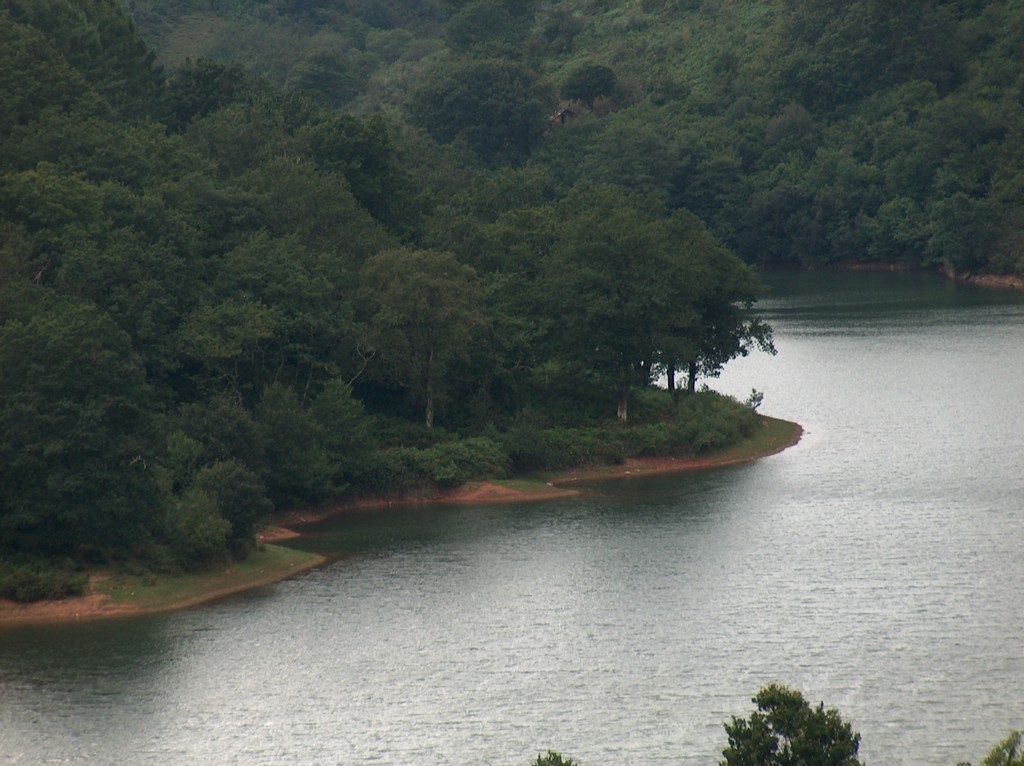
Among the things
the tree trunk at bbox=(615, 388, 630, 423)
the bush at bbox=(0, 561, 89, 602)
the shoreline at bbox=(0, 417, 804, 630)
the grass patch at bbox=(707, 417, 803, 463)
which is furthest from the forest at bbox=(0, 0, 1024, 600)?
the grass patch at bbox=(707, 417, 803, 463)

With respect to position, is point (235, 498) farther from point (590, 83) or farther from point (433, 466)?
point (590, 83)

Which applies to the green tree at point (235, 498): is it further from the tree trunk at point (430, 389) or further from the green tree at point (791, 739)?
the green tree at point (791, 739)

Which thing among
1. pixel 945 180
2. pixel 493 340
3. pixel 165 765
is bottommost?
pixel 165 765

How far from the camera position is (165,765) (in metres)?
45.0

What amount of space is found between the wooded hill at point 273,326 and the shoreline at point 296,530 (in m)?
0.79

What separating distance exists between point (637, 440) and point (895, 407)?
64.1 feet

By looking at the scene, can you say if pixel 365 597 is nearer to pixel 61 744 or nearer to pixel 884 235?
pixel 61 744

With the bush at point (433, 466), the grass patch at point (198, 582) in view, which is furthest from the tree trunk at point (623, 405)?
the grass patch at point (198, 582)

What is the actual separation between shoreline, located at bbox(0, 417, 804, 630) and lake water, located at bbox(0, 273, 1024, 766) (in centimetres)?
121

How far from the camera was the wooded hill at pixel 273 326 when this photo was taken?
62062mm

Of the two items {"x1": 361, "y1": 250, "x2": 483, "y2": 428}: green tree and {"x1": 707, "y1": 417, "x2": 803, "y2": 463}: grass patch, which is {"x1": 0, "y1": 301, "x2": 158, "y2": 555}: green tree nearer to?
{"x1": 361, "y1": 250, "x2": 483, "y2": 428}: green tree

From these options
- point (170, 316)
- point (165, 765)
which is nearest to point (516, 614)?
point (165, 765)

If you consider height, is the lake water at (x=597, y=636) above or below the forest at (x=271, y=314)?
below

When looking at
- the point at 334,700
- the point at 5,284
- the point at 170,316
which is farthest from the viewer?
the point at 170,316
